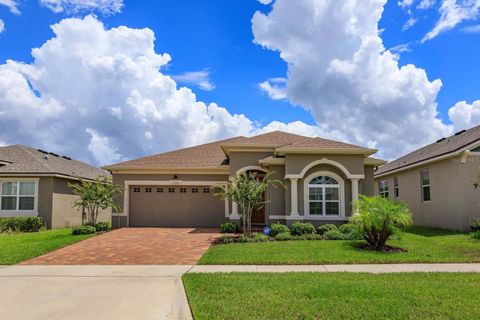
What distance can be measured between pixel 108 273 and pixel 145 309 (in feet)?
11.3

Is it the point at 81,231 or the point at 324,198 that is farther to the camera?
the point at 324,198

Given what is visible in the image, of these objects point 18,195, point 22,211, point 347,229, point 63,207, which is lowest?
point 347,229

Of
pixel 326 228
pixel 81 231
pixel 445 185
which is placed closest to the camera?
pixel 326 228

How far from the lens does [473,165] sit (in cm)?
1619

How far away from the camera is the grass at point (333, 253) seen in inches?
396

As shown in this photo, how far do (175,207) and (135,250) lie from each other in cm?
762

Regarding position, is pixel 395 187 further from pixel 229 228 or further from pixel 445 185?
pixel 229 228

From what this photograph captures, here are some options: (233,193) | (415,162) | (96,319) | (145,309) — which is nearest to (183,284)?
(145,309)

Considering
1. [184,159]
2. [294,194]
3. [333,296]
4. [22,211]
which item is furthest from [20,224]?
[333,296]

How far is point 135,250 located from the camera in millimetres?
12328

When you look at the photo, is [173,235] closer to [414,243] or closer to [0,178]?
[414,243]

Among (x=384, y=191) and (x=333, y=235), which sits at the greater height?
(x=384, y=191)

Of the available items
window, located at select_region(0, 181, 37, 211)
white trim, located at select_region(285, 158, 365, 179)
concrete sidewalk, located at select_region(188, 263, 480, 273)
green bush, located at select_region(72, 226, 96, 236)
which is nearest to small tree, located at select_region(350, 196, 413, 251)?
concrete sidewalk, located at select_region(188, 263, 480, 273)

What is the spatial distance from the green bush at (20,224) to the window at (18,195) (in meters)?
1.25
